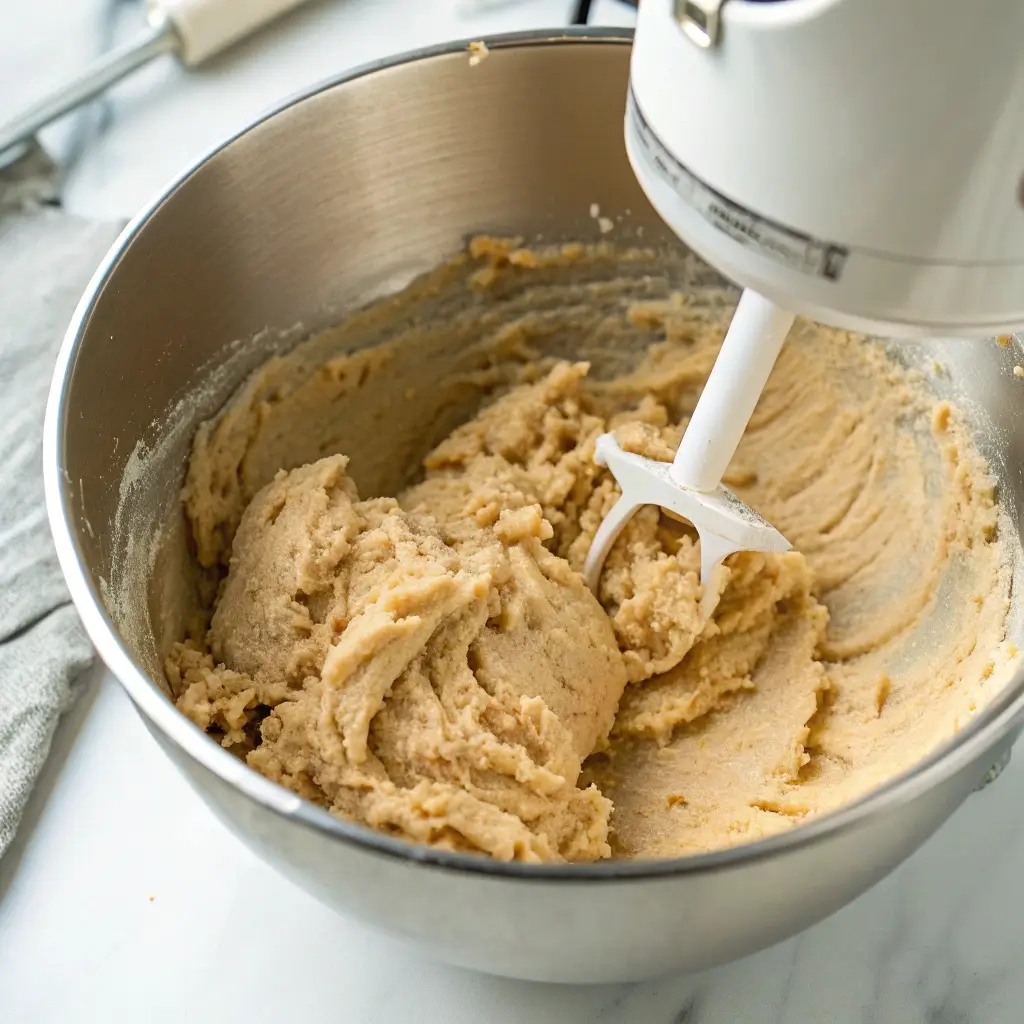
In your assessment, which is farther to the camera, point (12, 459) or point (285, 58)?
point (285, 58)

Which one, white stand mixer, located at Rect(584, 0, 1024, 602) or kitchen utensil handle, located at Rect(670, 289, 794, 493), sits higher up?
white stand mixer, located at Rect(584, 0, 1024, 602)

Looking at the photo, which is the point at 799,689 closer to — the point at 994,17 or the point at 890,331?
the point at 890,331

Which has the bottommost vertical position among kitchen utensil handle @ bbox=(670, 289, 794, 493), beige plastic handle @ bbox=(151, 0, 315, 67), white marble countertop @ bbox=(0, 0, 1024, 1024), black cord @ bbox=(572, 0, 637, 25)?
white marble countertop @ bbox=(0, 0, 1024, 1024)

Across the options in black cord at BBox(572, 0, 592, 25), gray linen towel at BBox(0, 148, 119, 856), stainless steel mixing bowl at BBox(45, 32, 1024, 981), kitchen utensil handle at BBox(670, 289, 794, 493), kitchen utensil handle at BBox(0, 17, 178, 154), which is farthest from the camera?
black cord at BBox(572, 0, 592, 25)

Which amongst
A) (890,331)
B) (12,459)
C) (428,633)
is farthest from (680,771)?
(12,459)

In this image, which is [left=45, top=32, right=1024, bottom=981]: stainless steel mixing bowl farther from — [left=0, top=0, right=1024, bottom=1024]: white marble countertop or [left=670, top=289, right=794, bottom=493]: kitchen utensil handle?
[left=670, top=289, right=794, bottom=493]: kitchen utensil handle

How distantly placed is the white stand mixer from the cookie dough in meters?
0.43

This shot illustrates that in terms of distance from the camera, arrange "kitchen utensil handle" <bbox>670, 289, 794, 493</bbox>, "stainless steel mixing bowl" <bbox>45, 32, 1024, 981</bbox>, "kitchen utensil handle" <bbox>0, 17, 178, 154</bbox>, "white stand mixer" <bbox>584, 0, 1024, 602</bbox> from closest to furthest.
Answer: "white stand mixer" <bbox>584, 0, 1024, 602</bbox> < "stainless steel mixing bowl" <bbox>45, 32, 1024, 981</bbox> < "kitchen utensil handle" <bbox>670, 289, 794, 493</bbox> < "kitchen utensil handle" <bbox>0, 17, 178, 154</bbox>

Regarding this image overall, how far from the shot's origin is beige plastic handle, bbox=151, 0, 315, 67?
5.44ft

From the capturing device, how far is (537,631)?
1.11 metres

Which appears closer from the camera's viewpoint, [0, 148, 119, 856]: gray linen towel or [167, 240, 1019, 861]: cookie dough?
[167, 240, 1019, 861]: cookie dough

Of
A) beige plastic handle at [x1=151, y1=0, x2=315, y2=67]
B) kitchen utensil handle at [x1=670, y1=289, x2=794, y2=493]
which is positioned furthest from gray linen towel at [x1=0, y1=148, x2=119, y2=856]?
kitchen utensil handle at [x1=670, y1=289, x2=794, y2=493]

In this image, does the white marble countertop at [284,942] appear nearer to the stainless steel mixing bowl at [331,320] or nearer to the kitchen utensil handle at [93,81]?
the stainless steel mixing bowl at [331,320]

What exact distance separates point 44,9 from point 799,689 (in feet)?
5.25
